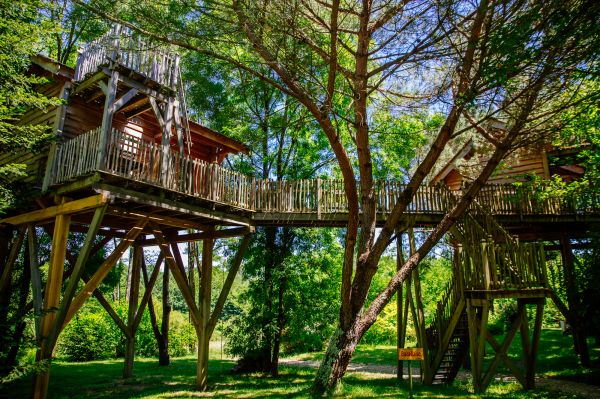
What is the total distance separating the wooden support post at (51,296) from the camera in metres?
8.10

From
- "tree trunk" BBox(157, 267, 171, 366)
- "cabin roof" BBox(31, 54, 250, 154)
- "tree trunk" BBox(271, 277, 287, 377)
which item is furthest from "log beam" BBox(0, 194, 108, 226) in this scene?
"tree trunk" BBox(271, 277, 287, 377)

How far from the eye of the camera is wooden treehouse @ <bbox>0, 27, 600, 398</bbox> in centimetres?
866

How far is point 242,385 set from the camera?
39.0ft

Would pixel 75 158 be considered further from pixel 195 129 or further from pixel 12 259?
pixel 195 129

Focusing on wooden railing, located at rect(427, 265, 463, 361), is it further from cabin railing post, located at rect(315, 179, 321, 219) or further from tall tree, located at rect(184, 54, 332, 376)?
tall tree, located at rect(184, 54, 332, 376)

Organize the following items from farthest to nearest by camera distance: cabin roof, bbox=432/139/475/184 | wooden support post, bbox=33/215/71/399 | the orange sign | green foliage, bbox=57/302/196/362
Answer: green foliage, bbox=57/302/196/362 → cabin roof, bbox=432/139/475/184 → wooden support post, bbox=33/215/71/399 → the orange sign

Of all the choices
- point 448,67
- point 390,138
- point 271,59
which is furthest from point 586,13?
point 390,138

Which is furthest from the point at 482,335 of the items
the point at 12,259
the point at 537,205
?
the point at 12,259

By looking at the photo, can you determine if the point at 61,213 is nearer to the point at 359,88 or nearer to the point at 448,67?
the point at 359,88

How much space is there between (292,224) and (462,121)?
32.0 ft

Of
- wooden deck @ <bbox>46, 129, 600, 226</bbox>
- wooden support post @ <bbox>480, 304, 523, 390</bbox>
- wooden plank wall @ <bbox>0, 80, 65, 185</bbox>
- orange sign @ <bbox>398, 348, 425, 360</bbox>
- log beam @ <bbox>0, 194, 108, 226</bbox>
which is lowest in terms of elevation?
wooden support post @ <bbox>480, 304, 523, 390</bbox>

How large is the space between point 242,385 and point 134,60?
9.29 m

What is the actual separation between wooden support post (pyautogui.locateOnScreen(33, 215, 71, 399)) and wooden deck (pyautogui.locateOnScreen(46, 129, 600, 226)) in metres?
1.09

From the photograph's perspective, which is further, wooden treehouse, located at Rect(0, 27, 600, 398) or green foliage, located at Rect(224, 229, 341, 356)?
green foliage, located at Rect(224, 229, 341, 356)
